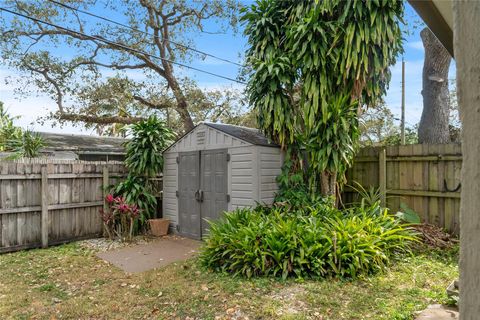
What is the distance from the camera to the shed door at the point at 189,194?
6371 mm

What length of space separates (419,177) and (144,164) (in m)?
5.18

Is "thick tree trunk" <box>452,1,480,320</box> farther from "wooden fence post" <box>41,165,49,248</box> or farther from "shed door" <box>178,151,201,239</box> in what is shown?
"wooden fence post" <box>41,165,49,248</box>

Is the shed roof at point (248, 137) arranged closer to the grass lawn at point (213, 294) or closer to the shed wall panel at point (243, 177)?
the shed wall panel at point (243, 177)

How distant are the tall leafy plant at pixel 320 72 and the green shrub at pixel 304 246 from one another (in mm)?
1174

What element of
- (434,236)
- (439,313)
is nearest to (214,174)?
(434,236)

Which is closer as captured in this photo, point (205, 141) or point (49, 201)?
point (49, 201)

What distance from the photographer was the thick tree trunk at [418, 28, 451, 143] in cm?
835

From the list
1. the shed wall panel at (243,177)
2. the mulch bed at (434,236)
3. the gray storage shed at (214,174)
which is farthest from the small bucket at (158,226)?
the mulch bed at (434,236)

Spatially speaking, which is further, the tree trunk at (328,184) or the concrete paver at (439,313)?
the tree trunk at (328,184)

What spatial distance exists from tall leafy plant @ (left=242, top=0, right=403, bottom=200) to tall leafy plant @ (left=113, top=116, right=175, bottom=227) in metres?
2.47

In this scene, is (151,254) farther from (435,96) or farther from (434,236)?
(435,96)

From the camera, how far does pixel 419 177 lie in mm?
5246

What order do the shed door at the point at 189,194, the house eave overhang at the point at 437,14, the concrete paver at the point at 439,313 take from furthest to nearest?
the shed door at the point at 189,194 < the concrete paver at the point at 439,313 < the house eave overhang at the point at 437,14

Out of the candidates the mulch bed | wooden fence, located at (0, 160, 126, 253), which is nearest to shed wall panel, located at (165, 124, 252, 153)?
wooden fence, located at (0, 160, 126, 253)
